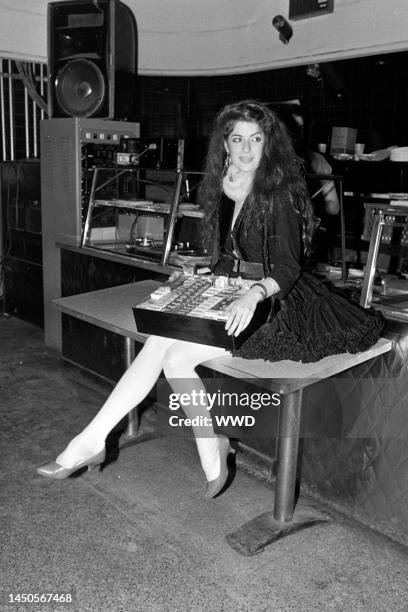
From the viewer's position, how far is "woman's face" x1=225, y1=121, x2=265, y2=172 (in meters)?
2.09

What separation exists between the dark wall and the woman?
90.8 inches

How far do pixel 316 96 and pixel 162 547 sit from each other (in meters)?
4.37

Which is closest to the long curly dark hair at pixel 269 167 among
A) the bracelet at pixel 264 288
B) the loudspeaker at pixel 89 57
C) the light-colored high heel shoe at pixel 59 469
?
the bracelet at pixel 264 288

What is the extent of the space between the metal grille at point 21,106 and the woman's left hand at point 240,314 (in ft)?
13.4

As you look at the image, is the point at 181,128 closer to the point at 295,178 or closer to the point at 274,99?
the point at 274,99

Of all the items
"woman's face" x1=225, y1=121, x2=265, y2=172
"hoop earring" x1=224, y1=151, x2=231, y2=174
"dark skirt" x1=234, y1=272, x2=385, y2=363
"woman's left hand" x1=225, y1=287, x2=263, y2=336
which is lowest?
"dark skirt" x1=234, y1=272, x2=385, y2=363

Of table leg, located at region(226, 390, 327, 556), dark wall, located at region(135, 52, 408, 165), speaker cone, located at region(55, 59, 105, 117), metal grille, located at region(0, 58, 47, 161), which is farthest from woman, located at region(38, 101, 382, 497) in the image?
metal grille, located at region(0, 58, 47, 161)

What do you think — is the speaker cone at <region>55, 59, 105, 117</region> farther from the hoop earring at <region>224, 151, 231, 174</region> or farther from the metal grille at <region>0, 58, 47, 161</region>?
the hoop earring at <region>224, 151, 231, 174</region>

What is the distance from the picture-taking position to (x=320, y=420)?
2314mm

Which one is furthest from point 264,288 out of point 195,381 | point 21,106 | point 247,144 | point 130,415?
point 21,106

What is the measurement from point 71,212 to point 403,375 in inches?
96.1

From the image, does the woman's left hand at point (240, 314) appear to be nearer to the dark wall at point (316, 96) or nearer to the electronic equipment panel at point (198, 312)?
the electronic equipment panel at point (198, 312)

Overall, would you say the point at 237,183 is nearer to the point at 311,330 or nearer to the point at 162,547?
the point at 311,330

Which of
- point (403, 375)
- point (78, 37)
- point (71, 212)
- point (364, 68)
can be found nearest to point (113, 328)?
point (403, 375)
